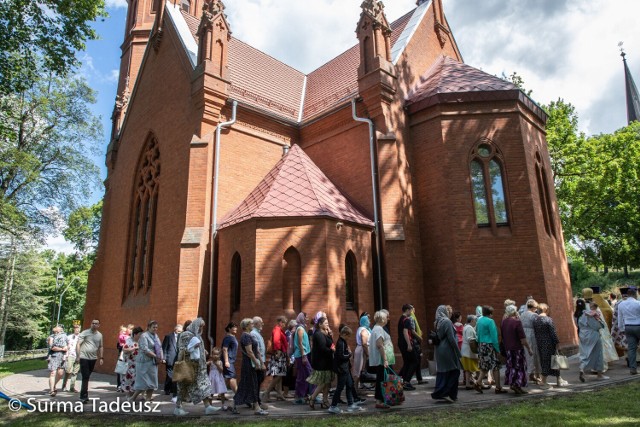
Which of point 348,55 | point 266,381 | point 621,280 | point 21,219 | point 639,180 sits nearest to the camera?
point 266,381

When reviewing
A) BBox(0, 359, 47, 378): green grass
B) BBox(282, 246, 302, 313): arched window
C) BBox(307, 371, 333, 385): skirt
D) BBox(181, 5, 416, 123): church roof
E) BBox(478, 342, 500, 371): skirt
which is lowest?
BBox(0, 359, 47, 378): green grass

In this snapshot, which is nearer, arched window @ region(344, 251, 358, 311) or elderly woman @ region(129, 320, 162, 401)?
elderly woman @ region(129, 320, 162, 401)

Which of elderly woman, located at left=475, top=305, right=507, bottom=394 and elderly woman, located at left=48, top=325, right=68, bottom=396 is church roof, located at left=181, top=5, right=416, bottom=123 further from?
elderly woman, located at left=475, top=305, right=507, bottom=394

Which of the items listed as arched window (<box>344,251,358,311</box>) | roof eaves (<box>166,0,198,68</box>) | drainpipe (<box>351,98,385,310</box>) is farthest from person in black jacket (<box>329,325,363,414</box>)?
roof eaves (<box>166,0,198,68</box>)

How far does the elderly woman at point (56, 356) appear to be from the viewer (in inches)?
415

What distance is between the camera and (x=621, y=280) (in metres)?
38.2

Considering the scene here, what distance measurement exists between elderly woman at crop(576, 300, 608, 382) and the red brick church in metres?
3.24

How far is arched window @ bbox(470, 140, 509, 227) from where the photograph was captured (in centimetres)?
1348

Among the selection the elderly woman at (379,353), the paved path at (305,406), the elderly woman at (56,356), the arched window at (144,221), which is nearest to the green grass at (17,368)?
the arched window at (144,221)

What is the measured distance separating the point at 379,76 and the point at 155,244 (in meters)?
9.46

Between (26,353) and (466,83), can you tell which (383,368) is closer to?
(466,83)

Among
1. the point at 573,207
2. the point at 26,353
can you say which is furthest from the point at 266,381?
the point at 26,353

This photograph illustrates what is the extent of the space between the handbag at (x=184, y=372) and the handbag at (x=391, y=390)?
3.31 m

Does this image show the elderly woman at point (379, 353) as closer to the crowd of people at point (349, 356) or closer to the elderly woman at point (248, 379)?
the crowd of people at point (349, 356)
